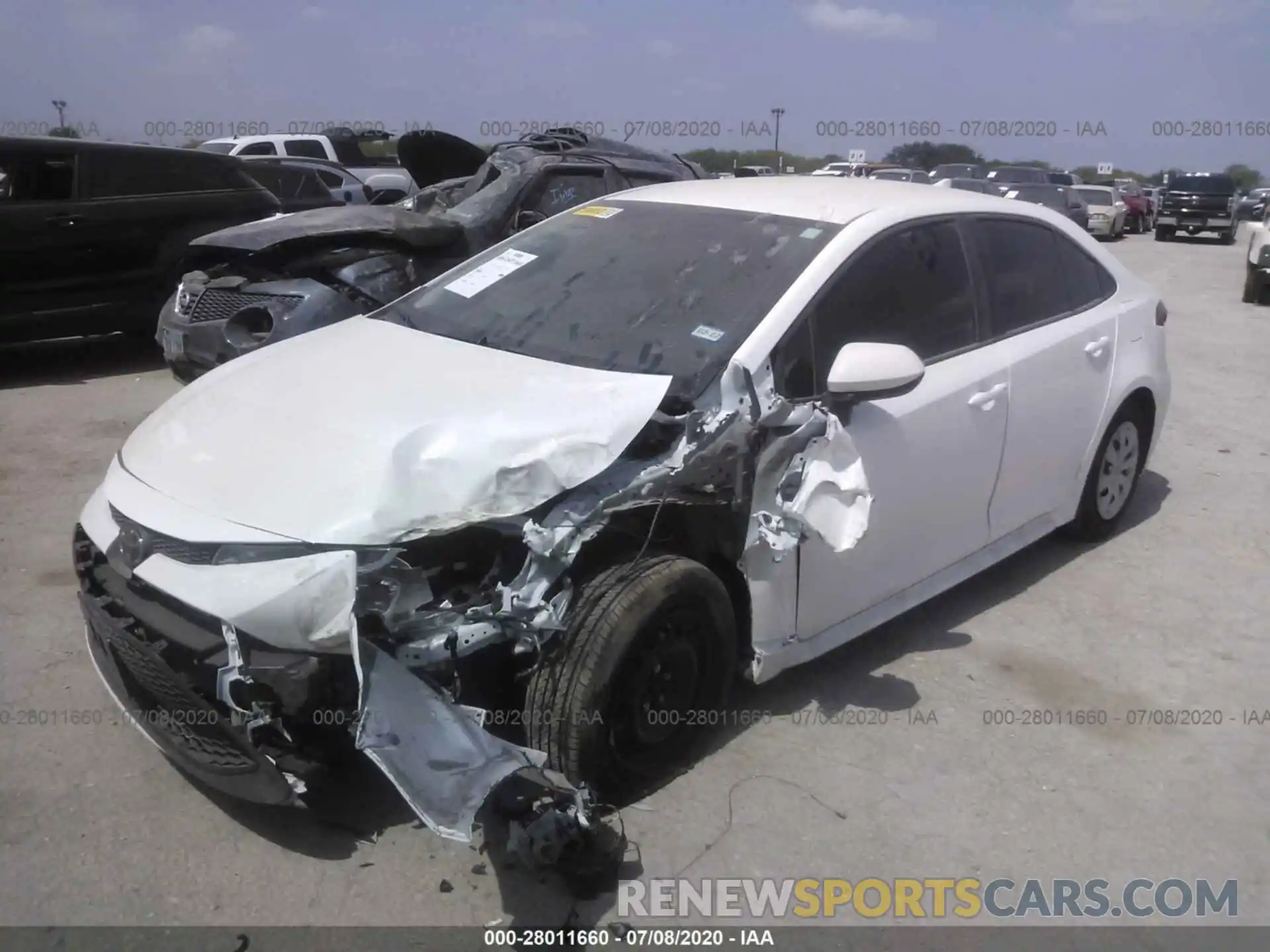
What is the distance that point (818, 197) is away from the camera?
3.96 m

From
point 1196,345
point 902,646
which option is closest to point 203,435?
point 902,646

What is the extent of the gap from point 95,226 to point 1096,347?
23.0 feet

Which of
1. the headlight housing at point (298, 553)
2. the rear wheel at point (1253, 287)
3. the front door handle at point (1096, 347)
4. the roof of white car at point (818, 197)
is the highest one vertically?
the roof of white car at point (818, 197)

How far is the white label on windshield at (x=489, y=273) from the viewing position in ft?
13.2

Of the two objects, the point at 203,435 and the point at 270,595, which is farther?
the point at 203,435

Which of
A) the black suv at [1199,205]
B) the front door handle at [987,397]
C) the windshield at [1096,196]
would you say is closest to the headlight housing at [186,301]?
the front door handle at [987,397]

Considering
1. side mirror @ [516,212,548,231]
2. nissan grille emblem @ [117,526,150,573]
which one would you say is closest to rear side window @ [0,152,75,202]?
side mirror @ [516,212,548,231]

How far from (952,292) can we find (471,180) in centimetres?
507

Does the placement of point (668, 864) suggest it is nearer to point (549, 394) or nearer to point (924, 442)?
point (549, 394)

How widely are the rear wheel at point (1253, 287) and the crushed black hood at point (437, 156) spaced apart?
10354 millimetres

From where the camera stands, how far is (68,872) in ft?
9.19

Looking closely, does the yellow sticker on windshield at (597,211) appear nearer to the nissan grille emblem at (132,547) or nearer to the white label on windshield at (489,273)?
the white label on windshield at (489,273)

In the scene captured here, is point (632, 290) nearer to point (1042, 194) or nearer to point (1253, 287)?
point (1253, 287)

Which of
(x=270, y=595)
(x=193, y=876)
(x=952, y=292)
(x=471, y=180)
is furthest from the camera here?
(x=471, y=180)
